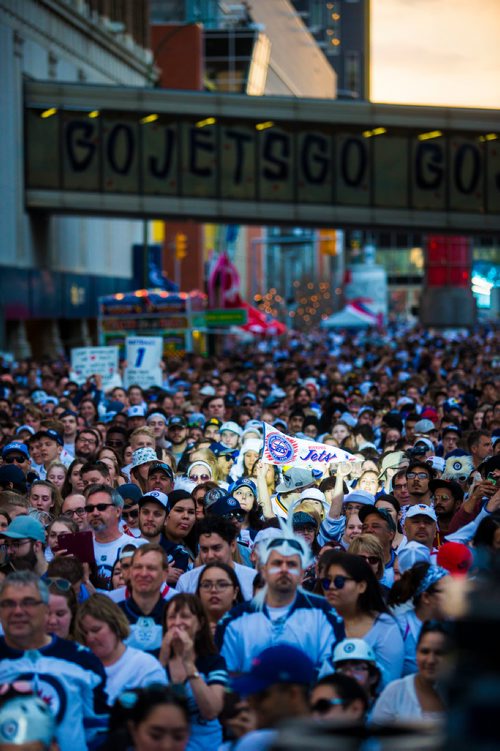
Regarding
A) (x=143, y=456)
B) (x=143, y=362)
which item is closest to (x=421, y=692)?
(x=143, y=456)

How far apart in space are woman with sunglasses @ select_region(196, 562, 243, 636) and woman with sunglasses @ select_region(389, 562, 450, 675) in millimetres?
817

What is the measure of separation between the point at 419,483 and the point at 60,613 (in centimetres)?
482

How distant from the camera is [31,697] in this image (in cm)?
526

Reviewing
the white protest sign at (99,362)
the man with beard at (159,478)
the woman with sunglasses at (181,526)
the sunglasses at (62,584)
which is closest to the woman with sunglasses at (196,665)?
the sunglasses at (62,584)

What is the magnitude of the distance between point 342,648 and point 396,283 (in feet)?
615

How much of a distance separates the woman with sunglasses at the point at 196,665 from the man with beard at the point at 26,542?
1.74 m

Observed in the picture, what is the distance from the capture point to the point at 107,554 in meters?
9.19

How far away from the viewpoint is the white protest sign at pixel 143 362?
25125 mm

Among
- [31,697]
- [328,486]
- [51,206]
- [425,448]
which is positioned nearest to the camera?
[31,697]

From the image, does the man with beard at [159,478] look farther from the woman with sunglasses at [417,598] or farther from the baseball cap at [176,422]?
the baseball cap at [176,422]

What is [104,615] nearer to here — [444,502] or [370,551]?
[370,551]

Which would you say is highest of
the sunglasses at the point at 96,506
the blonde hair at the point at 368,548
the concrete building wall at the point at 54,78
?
the concrete building wall at the point at 54,78

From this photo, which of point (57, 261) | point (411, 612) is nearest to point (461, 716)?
point (411, 612)

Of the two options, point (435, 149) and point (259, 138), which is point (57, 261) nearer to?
point (259, 138)
